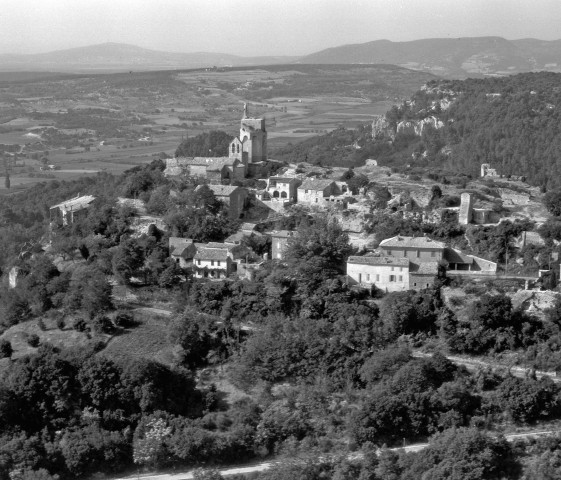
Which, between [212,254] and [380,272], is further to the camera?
[212,254]

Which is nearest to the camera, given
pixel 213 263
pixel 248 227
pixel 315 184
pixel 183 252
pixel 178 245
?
pixel 213 263

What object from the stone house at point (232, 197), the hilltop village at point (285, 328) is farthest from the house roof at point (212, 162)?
the stone house at point (232, 197)

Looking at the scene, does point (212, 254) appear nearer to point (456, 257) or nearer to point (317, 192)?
point (317, 192)

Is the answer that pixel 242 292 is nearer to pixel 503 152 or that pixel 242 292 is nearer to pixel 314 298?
pixel 314 298

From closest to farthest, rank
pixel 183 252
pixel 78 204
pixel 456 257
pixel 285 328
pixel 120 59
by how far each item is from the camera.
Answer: pixel 285 328 → pixel 456 257 → pixel 183 252 → pixel 78 204 → pixel 120 59

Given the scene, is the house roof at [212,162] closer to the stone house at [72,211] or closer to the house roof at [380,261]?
the stone house at [72,211]

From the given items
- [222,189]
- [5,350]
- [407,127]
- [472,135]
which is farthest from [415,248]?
[407,127]
